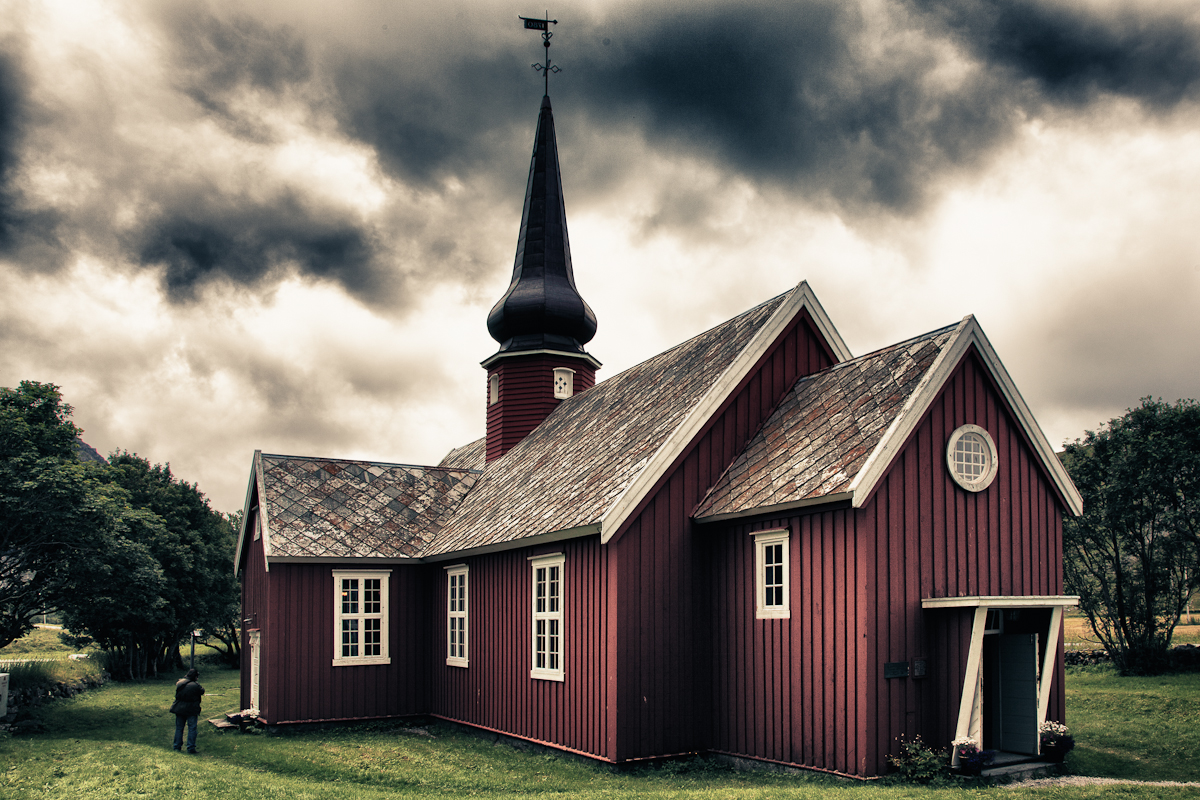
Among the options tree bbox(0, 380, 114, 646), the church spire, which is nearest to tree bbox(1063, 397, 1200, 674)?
the church spire

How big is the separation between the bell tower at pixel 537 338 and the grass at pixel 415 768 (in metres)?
9.57

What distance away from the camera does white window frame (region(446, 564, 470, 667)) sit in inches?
700

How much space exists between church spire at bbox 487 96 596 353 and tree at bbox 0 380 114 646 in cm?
1111

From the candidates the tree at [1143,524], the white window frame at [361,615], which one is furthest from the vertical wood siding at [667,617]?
the tree at [1143,524]

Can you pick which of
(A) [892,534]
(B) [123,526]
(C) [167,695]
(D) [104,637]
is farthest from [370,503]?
(D) [104,637]

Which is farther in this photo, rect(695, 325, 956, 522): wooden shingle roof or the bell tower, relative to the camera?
the bell tower

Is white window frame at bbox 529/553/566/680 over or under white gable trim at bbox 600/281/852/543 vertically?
under

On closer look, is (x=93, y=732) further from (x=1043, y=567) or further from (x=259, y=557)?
(x=1043, y=567)

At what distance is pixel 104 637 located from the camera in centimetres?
3356

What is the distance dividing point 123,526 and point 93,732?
4669 mm

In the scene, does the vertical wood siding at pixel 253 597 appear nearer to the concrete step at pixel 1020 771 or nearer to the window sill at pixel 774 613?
the window sill at pixel 774 613

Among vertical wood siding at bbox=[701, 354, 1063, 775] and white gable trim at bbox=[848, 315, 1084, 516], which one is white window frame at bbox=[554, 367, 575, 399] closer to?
vertical wood siding at bbox=[701, 354, 1063, 775]

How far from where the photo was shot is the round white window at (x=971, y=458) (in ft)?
40.2

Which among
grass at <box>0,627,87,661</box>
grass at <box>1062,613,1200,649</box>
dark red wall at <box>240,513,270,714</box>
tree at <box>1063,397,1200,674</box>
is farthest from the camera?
grass at <box>0,627,87,661</box>
